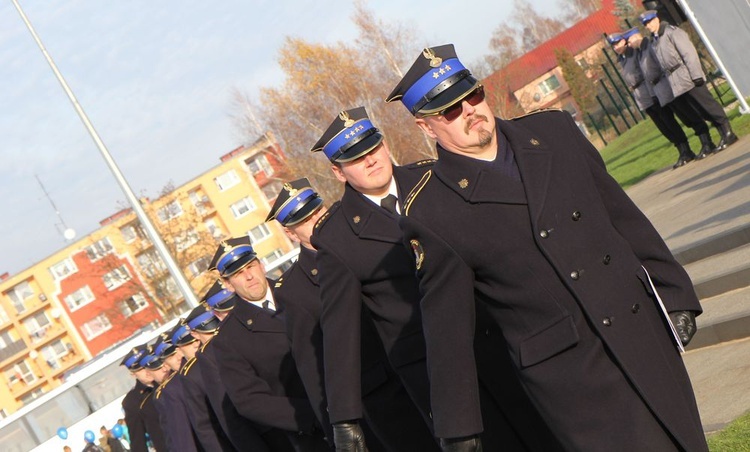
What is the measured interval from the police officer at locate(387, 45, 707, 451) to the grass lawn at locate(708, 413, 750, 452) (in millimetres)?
1520

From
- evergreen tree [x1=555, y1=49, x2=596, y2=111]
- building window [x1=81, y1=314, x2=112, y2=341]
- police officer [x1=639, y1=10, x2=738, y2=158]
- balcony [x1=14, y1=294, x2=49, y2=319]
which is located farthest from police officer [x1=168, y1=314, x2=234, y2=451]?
balcony [x1=14, y1=294, x2=49, y2=319]

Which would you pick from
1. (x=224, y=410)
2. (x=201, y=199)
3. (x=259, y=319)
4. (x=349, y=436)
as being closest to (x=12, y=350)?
(x=201, y=199)

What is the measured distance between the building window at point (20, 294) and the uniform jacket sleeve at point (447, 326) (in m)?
116

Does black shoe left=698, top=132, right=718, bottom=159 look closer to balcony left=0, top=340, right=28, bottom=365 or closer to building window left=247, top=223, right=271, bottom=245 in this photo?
building window left=247, top=223, right=271, bottom=245

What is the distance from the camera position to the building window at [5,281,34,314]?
382 ft

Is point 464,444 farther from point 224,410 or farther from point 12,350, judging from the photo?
point 12,350

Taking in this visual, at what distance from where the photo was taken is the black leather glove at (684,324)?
486cm

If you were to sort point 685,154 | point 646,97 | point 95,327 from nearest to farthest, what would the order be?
point 685,154
point 646,97
point 95,327

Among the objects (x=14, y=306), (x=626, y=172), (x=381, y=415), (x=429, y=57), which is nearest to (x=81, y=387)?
(x=626, y=172)

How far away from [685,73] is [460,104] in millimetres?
11374

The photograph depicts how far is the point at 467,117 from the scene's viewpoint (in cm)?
480

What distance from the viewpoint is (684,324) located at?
4.89 m

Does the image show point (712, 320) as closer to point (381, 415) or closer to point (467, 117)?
point (381, 415)

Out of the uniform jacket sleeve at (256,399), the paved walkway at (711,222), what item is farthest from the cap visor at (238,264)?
the paved walkway at (711,222)
